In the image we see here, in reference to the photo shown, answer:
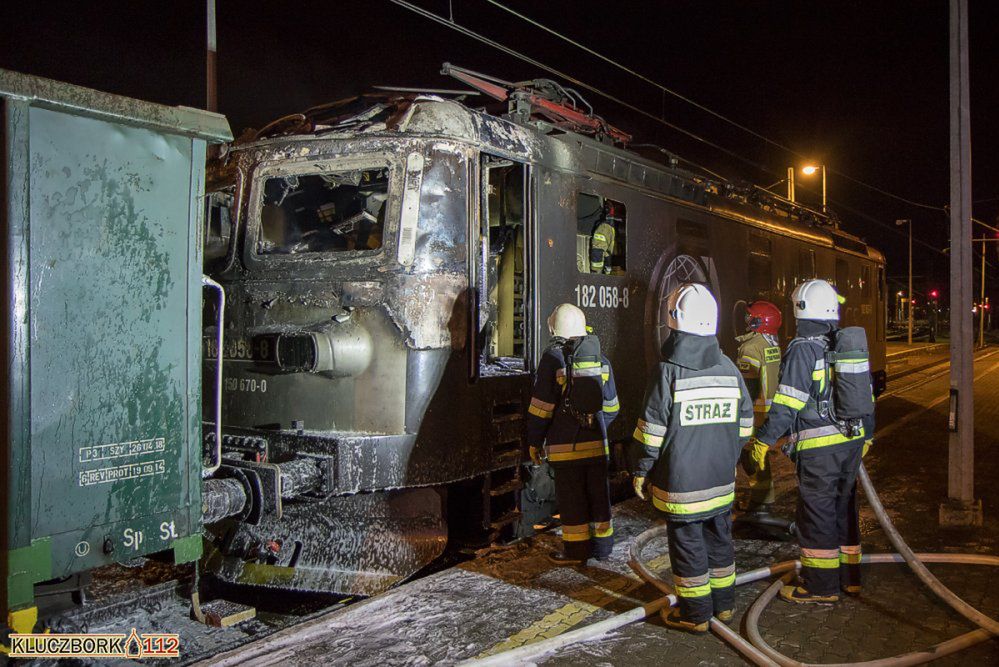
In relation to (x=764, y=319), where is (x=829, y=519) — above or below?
below

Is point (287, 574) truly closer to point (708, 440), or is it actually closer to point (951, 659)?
point (708, 440)

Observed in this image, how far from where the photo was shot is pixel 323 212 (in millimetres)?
5254

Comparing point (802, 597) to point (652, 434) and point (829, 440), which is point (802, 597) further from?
point (652, 434)

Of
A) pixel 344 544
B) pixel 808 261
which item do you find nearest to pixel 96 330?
pixel 344 544

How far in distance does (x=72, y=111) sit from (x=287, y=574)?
3.20 metres

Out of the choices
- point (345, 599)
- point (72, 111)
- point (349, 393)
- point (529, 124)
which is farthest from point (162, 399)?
point (529, 124)

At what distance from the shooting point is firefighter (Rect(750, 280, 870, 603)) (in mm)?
4078

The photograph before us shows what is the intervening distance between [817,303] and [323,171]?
3.18 meters

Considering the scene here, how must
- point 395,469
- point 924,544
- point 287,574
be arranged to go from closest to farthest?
1. point 395,469
2. point 287,574
3. point 924,544

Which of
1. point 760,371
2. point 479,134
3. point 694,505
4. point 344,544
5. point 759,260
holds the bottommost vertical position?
point 344,544

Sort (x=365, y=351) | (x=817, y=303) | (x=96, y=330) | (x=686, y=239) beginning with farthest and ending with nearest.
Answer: (x=686, y=239)
(x=365, y=351)
(x=817, y=303)
(x=96, y=330)

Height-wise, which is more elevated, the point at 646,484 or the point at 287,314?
the point at 287,314

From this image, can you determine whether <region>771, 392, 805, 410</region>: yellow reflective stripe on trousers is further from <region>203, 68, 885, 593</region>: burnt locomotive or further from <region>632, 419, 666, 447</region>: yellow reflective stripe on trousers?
<region>203, 68, 885, 593</region>: burnt locomotive

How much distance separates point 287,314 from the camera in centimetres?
486
